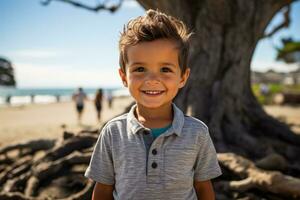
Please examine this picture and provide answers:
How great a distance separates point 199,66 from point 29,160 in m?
3.16

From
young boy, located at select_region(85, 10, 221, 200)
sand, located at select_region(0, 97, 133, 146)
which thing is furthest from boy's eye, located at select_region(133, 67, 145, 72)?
sand, located at select_region(0, 97, 133, 146)

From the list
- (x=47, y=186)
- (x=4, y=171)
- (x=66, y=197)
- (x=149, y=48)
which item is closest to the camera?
(x=149, y=48)

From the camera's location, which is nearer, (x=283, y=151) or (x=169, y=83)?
(x=169, y=83)

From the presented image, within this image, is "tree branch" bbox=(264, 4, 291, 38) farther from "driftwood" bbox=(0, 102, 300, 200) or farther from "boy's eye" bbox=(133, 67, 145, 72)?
"boy's eye" bbox=(133, 67, 145, 72)

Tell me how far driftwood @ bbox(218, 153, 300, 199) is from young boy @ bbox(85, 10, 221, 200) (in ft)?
6.16

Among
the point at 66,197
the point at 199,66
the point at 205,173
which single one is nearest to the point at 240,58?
the point at 199,66

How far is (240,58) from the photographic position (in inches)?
226

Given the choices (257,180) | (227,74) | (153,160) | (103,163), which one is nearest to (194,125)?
(153,160)

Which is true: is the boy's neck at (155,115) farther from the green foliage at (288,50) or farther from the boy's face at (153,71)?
the green foliage at (288,50)

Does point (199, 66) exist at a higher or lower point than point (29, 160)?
higher

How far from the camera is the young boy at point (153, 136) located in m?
1.80

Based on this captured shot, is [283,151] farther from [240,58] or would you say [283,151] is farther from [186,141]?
[186,141]

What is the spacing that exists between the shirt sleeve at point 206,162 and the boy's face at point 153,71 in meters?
0.33

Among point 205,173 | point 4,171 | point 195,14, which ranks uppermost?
point 195,14
